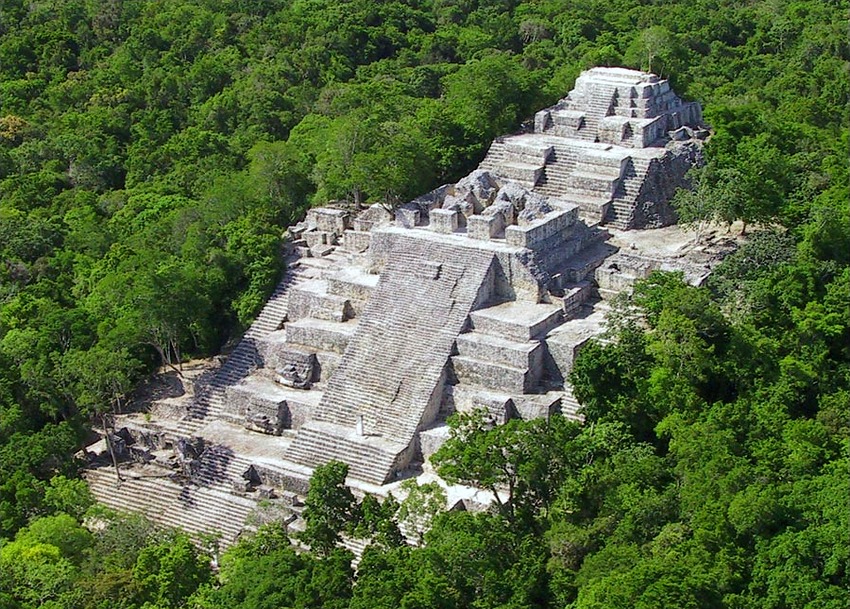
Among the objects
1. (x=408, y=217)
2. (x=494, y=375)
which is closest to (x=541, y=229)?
(x=408, y=217)

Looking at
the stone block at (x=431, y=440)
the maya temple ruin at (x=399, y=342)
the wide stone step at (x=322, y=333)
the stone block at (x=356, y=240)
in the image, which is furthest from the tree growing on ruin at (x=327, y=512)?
the stone block at (x=356, y=240)

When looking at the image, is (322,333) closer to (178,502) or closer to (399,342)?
(399,342)

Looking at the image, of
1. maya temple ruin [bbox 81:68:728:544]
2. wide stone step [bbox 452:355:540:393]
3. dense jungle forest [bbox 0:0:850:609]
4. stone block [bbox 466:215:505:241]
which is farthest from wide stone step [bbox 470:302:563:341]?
stone block [bbox 466:215:505:241]

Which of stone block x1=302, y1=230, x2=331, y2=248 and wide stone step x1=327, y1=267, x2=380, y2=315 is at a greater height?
wide stone step x1=327, y1=267, x2=380, y2=315

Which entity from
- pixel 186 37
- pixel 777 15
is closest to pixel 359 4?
pixel 186 37

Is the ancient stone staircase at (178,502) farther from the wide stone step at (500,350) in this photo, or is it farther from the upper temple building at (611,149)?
the upper temple building at (611,149)

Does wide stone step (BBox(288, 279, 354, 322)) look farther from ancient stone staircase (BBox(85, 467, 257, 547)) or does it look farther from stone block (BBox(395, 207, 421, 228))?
ancient stone staircase (BBox(85, 467, 257, 547))
